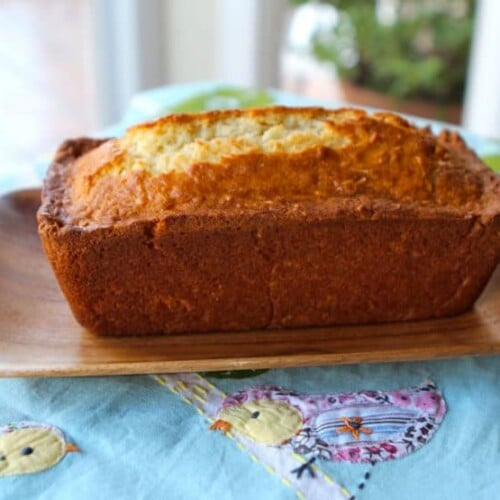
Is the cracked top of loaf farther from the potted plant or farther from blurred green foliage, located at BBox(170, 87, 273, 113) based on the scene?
the potted plant

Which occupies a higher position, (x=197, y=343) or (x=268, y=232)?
(x=268, y=232)

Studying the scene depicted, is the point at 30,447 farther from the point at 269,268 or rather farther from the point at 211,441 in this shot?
the point at 269,268

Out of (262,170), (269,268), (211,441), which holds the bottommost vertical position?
(211,441)

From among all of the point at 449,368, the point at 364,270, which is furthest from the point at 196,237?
the point at 449,368

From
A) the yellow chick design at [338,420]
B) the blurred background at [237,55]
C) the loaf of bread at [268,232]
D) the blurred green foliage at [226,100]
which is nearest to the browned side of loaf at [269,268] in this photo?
the loaf of bread at [268,232]

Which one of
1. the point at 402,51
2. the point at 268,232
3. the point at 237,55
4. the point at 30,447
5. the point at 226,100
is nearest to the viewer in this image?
the point at 30,447

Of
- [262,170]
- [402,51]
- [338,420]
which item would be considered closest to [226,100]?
Answer: [262,170]

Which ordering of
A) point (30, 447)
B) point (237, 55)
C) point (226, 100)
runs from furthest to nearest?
point (237, 55), point (226, 100), point (30, 447)

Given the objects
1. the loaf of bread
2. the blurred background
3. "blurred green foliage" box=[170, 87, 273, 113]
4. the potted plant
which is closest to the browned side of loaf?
the loaf of bread
